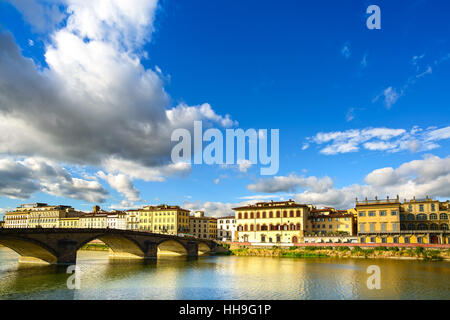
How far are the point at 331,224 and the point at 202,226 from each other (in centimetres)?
5724

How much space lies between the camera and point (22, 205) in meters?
173

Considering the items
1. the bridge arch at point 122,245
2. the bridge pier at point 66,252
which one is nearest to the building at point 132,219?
the bridge arch at point 122,245

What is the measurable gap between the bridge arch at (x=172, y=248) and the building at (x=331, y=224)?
35.6 m

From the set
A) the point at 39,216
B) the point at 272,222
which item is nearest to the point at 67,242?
the point at 272,222

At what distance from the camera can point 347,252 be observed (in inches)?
3201

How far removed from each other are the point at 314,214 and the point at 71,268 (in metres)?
76.5

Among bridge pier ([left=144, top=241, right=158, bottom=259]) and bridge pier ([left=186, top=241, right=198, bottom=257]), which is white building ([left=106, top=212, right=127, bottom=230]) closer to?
bridge pier ([left=186, top=241, right=198, bottom=257])

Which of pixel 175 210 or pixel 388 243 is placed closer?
pixel 388 243

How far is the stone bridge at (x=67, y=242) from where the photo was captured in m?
48.3

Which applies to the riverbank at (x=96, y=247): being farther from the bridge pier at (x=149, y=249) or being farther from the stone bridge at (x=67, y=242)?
the bridge pier at (x=149, y=249)

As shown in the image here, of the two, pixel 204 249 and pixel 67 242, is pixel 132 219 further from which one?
pixel 67 242
